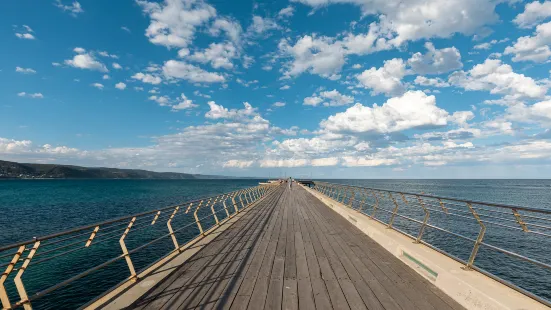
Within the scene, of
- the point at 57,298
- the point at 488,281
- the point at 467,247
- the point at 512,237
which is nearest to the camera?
the point at 488,281

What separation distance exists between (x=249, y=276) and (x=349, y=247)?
3575mm

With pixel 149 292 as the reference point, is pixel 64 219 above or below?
below

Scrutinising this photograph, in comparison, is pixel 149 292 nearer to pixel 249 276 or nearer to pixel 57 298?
pixel 249 276

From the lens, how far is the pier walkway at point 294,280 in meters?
4.63

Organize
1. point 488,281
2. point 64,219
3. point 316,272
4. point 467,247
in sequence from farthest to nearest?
point 64,219
point 467,247
point 316,272
point 488,281

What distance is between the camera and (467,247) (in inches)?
824

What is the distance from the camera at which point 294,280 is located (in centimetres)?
559

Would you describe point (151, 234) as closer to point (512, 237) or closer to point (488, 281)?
point (488, 281)

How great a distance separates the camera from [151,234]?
2161 centimetres

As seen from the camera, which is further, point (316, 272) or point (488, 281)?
point (316, 272)

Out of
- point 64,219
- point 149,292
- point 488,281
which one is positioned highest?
point 488,281

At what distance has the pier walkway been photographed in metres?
4.63

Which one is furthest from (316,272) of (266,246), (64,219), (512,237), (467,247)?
(64,219)

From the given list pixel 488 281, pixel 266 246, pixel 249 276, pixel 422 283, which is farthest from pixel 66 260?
pixel 488 281
